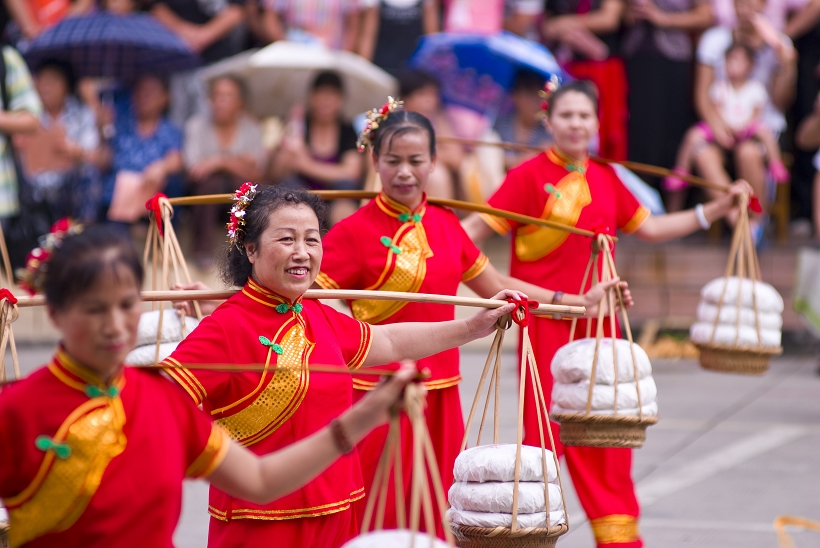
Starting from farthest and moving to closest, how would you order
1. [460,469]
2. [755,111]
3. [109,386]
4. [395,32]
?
[395,32] < [755,111] < [460,469] < [109,386]

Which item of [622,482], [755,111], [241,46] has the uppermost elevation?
[241,46]

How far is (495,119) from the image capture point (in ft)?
28.2

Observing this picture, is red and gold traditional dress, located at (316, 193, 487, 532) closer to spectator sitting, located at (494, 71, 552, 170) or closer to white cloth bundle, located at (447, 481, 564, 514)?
white cloth bundle, located at (447, 481, 564, 514)

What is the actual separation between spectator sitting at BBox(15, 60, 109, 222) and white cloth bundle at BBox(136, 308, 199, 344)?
4.88 meters

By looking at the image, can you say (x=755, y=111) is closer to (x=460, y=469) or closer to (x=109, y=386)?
(x=460, y=469)

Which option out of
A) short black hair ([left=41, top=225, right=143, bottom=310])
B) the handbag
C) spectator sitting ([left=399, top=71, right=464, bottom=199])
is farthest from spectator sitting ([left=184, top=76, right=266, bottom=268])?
short black hair ([left=41, top=225, right=143, bottom=310])

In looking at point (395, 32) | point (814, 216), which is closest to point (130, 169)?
point (395, 32)

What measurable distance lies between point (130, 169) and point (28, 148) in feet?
2.59

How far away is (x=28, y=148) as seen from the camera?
8.49 meters

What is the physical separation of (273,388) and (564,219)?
1.84 metres

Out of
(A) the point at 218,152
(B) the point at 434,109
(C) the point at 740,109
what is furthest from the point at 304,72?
(C) the point at 740,109

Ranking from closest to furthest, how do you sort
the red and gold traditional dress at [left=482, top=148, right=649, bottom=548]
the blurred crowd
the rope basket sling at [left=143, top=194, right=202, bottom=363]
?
the rope basket sling at [left=143, top=194, right=202, bottom=363], the red and gold traditional dress at [left=482, top=148, right=649, bottom=548], the blurred crowd

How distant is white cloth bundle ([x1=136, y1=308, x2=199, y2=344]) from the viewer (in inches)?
144

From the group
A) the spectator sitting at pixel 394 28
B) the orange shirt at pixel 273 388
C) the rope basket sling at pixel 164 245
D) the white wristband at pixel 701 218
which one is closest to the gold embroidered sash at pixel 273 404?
the orange shirt at pixel 273 388
